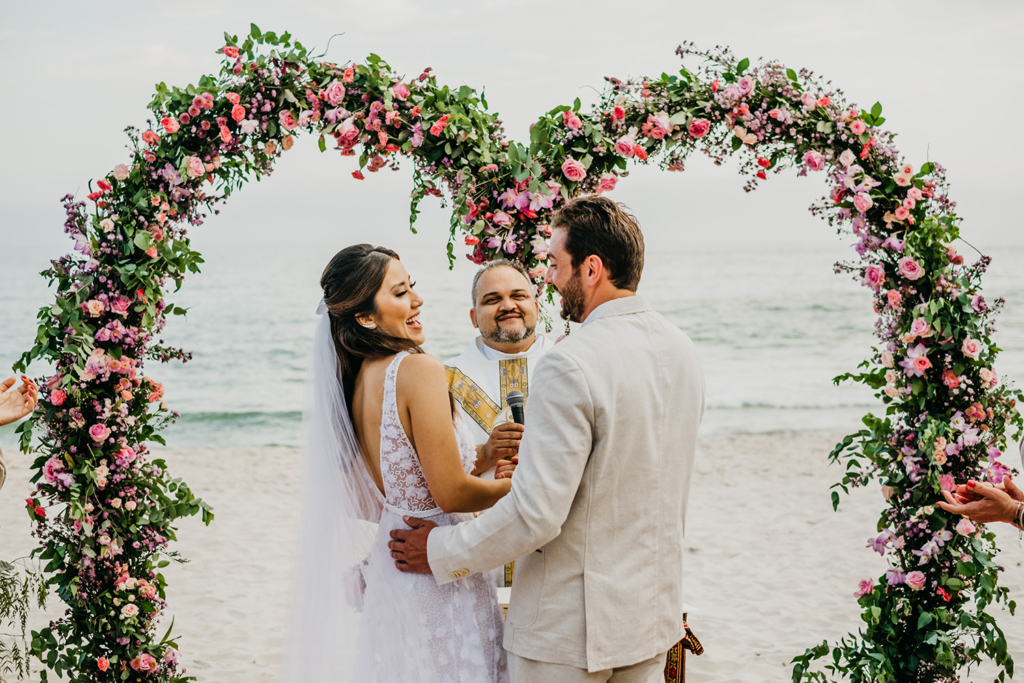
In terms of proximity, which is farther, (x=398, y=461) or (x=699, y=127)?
(x=699, y=127)

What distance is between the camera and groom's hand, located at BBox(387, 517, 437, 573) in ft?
8.27

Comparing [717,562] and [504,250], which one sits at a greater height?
[504,250]

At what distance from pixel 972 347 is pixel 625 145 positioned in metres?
1.85

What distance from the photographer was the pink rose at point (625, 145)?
391 centimetres

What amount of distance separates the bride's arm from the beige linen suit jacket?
0.63ft

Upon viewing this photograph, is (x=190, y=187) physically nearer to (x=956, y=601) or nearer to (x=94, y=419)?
(x=94, y=419)

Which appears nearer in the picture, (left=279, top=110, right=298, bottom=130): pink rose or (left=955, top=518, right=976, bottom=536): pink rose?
(left=955, top=518, right=976, bottom=536): pink rose

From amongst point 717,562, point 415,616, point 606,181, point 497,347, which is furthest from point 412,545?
point 717,562

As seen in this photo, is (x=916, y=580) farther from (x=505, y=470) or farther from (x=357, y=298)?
(x=357, y=298)

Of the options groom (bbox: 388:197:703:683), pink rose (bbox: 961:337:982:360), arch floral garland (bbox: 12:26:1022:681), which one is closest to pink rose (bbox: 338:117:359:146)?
arch floral garland (bbox: 12:26:1022:681)

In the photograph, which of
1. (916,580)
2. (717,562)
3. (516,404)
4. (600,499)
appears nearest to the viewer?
(600,499)

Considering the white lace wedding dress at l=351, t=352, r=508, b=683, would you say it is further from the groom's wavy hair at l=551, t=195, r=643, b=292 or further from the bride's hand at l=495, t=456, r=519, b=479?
the groom's wavy hair at l=551, t=195, r=643, b=292

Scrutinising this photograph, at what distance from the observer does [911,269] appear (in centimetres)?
365

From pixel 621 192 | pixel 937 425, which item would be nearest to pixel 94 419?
pixel 937 425
